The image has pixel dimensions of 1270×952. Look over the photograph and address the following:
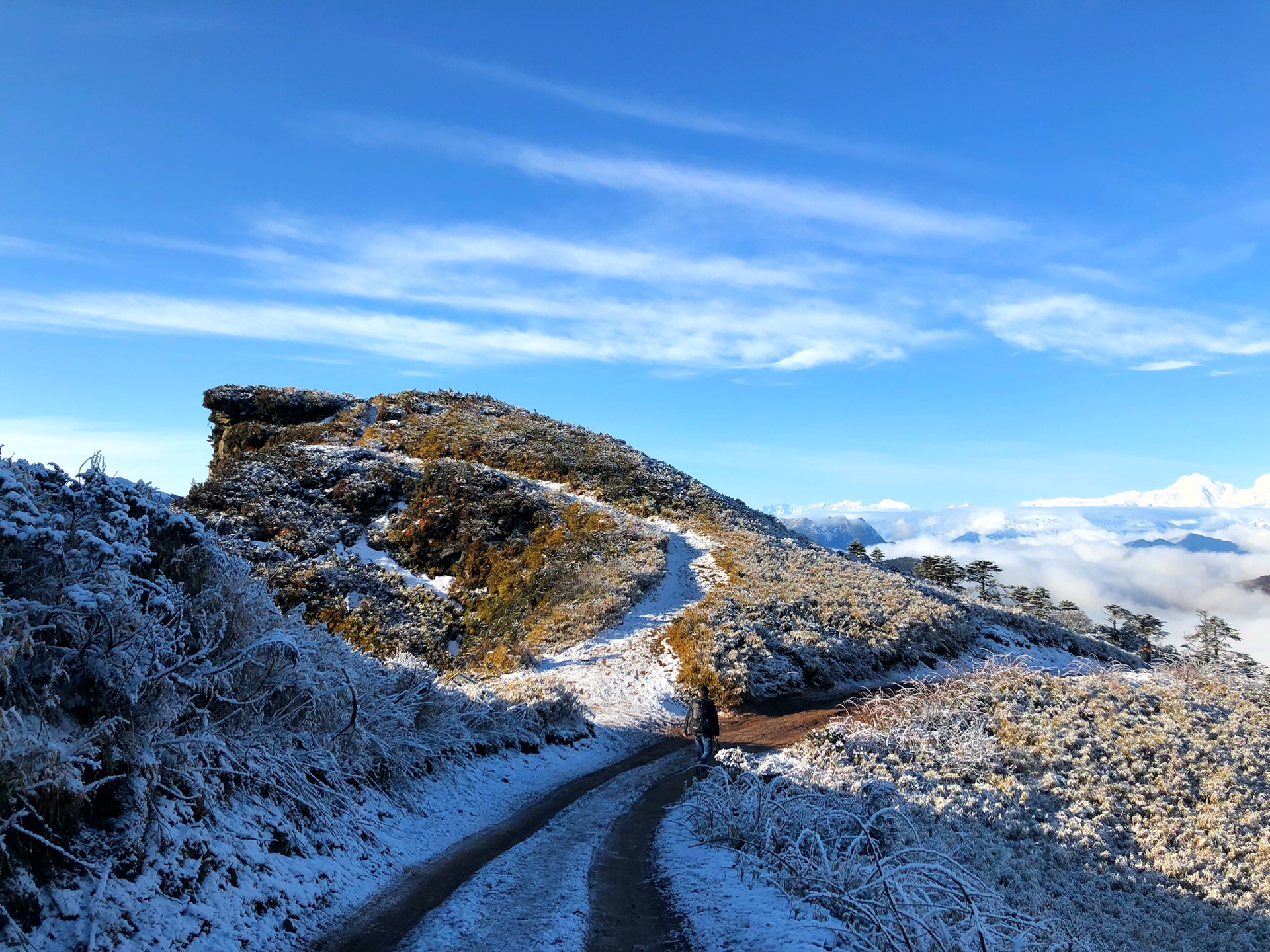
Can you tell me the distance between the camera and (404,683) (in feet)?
46.3

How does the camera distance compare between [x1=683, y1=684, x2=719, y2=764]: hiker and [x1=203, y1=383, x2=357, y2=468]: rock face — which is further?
[x1=203, y1=383, x2=357, y2=468]: rock face

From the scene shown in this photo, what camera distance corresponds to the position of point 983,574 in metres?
64.8

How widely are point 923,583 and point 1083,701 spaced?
20791 mm

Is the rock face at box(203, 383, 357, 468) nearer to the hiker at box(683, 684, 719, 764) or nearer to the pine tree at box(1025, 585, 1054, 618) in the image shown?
the hiker at box(683, 684, 719, 764)

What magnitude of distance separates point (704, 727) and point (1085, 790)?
8880mm

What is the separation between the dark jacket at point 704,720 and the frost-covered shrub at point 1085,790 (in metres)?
1.64

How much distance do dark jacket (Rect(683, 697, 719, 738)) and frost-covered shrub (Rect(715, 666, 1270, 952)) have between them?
164 centimetres

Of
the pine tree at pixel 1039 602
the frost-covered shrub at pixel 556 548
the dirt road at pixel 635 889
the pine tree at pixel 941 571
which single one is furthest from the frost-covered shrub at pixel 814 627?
the pine tree at pixel 941 571

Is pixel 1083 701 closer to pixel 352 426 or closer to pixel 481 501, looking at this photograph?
pixel 481 501

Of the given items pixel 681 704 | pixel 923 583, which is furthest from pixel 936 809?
pixel 923 583

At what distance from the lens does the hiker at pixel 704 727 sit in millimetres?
14609

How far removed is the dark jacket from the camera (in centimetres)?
1469

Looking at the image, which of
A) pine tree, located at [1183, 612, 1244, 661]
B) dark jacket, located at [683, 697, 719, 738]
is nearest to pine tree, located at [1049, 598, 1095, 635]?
pine tree, located at [1183, 612, 1244, 661]

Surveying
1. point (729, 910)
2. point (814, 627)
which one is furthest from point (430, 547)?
point (729, 910)
